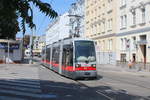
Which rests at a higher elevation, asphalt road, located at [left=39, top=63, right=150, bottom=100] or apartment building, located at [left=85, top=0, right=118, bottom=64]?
apartment building, located at [left=85, top=0, right=118, bottom=64]

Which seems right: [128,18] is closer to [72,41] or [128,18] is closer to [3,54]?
[3,54]

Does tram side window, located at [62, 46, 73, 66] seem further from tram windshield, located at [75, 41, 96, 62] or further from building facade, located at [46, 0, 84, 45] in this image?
building facade, located at [46, 0, 84, 45]

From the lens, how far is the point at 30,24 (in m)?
5.86

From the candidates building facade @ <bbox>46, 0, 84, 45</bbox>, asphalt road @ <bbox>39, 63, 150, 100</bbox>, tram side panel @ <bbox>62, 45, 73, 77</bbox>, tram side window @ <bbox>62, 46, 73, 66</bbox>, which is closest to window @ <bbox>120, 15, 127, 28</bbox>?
building facade @ <bbox>46, 0, 84, 45</bbox>

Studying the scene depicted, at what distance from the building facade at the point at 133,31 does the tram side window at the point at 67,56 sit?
20.0m

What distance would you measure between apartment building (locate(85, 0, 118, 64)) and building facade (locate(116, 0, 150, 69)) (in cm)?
198

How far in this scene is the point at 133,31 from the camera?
49.2 metres

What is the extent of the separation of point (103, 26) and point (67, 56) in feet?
130

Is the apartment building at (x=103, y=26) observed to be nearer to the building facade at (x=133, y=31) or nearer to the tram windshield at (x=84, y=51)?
the building facade at (x=133, y=31)

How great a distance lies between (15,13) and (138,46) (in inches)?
1669

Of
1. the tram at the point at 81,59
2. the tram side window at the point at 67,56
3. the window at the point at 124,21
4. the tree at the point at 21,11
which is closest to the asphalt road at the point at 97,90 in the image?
the tram at the point at 81,59

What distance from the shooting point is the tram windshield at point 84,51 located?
939 inches

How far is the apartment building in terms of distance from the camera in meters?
58.0

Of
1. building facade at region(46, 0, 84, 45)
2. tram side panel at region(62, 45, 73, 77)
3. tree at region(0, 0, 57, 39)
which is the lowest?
tram side panel at region(62, 45, 73, 77)
